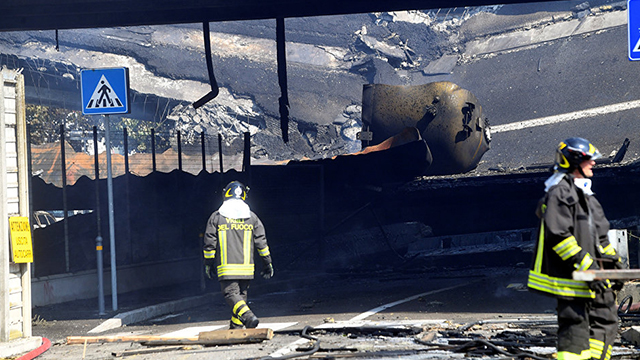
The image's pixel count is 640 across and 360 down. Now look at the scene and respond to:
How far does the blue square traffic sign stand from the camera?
377 inches

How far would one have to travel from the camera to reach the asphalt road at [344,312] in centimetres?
736

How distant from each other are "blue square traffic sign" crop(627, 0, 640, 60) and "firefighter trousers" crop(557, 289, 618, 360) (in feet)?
18.2

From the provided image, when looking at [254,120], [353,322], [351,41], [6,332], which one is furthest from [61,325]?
[351,41]

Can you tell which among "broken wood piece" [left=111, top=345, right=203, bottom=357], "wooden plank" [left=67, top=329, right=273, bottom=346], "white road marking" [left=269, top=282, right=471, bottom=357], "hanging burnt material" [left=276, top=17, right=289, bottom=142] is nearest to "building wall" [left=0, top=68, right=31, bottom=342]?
"wooden plank" [left=67, top=329, right=273, bottom=346]

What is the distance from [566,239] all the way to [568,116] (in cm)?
3136

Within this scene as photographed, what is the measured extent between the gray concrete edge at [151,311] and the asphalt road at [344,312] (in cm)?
15

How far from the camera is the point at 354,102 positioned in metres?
38.0

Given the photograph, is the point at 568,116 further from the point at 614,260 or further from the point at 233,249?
the point at 614,260

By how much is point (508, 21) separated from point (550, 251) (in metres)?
41.4

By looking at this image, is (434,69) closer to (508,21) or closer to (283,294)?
(508,21)

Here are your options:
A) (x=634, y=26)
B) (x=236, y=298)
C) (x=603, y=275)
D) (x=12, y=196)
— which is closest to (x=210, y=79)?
(x=12, y=196)

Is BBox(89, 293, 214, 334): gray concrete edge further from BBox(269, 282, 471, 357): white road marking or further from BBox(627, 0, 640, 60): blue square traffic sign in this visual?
BBox(627, 0, 640, 60): blue square traffic sign

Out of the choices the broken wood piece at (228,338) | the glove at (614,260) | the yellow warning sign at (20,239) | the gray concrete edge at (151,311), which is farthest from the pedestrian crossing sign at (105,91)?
the glove at (614,260)

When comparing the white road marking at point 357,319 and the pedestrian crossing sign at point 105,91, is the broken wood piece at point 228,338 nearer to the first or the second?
the white road marking at point 357,319
